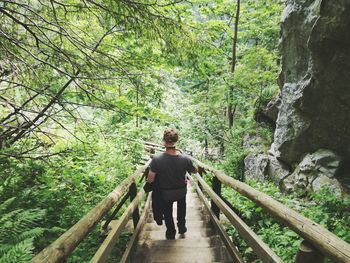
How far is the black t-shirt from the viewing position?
4.33 m

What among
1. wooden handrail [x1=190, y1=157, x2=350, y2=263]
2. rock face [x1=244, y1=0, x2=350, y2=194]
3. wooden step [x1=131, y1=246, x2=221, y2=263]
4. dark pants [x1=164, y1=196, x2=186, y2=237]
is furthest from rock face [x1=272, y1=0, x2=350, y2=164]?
wooden handrail [x1=190, y1=157, x2=350, y2=263]

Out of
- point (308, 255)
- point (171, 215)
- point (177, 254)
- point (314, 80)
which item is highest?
point (314, 80)

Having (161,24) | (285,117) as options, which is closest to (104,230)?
(161,24)

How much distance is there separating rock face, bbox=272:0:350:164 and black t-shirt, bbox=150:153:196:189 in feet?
22.4

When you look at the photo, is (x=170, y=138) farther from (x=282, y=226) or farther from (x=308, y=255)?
(x=282, y=226)

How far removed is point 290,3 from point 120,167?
8915mm

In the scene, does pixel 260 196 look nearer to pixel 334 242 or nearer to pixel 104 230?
pixel 334 242

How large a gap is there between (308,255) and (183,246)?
2834mm

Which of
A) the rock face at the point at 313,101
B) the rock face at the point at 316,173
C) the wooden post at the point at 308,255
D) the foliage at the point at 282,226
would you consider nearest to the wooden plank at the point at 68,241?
the wooden post at the point at 308,255

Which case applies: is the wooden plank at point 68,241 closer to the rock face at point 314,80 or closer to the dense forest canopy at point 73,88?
the dense forest canopy at point 73,88

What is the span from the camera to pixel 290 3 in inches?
415

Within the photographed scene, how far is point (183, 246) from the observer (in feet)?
14.3

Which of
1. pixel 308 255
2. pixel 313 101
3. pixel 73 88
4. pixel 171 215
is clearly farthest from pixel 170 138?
pixel 313 101

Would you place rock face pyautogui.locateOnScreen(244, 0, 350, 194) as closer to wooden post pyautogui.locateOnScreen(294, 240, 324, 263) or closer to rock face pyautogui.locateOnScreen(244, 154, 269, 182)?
rock face pyautogui.locateOnScreen(244, 154, 269, 182)
